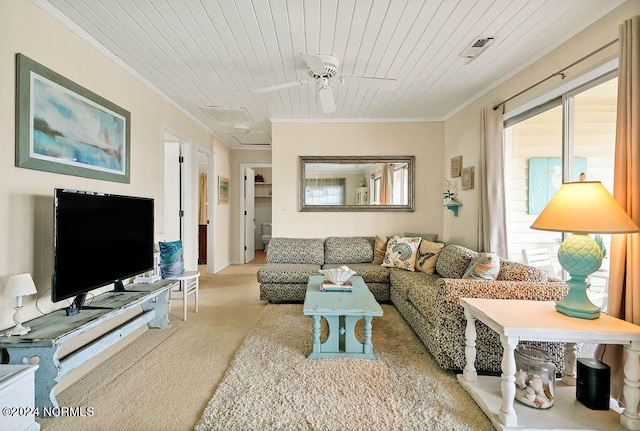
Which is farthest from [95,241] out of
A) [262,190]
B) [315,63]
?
[262,190]

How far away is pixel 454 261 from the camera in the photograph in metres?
3.08

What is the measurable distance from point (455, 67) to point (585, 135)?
1.24 metres

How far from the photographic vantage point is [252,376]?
2.09 metres

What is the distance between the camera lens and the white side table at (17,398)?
139 cm

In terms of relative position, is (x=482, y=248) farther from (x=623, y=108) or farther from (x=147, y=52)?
(x=147, y=52)

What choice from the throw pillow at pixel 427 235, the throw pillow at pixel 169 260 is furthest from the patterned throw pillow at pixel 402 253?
the throw pillow at pixel 169 260

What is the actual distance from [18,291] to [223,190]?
4.41 m

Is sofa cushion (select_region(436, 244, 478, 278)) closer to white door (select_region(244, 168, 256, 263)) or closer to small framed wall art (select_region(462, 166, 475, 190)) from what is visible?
small framed wall art (select_region(462, 166, 475, 190))

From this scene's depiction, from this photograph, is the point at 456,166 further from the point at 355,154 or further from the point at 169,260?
the point at 169,260

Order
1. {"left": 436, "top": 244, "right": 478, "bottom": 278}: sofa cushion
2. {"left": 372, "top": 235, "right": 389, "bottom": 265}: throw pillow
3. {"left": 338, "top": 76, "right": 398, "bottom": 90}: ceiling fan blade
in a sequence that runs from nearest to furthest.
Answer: {"left": 338, "top": 76, "right": 398, "bottom": 90}: ceiling fan blade → {"left": 436, "top": 244, "right": 478, "bottom": 278}: sofa cushion → {"left": 372, "top": 235, "right": 389, "bottom": 265}: throw pillow

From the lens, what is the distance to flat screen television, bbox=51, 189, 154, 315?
72.7 inches

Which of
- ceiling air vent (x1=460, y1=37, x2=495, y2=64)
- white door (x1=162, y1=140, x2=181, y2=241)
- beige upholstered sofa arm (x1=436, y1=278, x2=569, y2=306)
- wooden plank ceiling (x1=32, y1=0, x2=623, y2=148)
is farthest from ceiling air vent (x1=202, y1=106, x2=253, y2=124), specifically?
beige upholstered sofa arm (x1=436, y1=278, x2=569, y2=306)

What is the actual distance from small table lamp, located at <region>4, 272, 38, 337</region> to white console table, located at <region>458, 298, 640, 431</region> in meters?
2.62

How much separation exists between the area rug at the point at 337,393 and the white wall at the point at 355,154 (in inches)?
85.2
